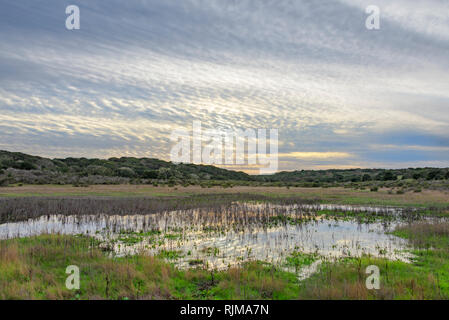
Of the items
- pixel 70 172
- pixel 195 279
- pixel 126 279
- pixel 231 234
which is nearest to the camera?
pixel 126 279

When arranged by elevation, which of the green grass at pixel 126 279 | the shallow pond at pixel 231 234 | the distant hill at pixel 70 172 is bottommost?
the shallow pond at pixel 231 234

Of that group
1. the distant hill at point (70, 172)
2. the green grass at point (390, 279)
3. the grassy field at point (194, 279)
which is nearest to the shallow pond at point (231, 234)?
the green grass at point (390, 279)

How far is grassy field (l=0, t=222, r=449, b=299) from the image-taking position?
27.3ft

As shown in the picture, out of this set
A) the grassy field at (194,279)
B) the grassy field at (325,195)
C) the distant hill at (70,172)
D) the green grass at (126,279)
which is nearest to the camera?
the grassy field at (194,279)

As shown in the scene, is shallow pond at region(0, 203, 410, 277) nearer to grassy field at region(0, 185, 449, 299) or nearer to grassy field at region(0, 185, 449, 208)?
grassy field at region(0, 185, 449, 299)

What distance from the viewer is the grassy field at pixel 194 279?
8.31 meters

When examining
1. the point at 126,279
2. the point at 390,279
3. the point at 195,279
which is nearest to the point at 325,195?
the point at 390,279

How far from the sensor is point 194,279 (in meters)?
9.87

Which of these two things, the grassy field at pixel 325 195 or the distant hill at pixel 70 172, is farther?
the distant hill at pixel 70 172

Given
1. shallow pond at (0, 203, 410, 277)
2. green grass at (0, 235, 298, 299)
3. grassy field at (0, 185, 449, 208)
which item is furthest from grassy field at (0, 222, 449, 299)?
grassy field at (0, 185, 449, 208)

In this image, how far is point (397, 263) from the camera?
36.8ft

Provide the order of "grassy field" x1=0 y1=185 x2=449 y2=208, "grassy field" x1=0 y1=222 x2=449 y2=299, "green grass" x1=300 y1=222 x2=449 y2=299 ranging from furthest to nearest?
"grassy field" x1=0 y1=185 x2=449 y2=208
"grassy field" x1=0 y1=222 x2=449 y2=299
"green grass" x1=300 y1=222 x2=449 y2=299

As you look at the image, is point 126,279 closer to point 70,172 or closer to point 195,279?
point 195,279

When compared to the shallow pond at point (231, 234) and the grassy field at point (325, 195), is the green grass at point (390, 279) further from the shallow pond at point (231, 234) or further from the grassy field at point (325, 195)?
the grassy field at point (325, 195)
